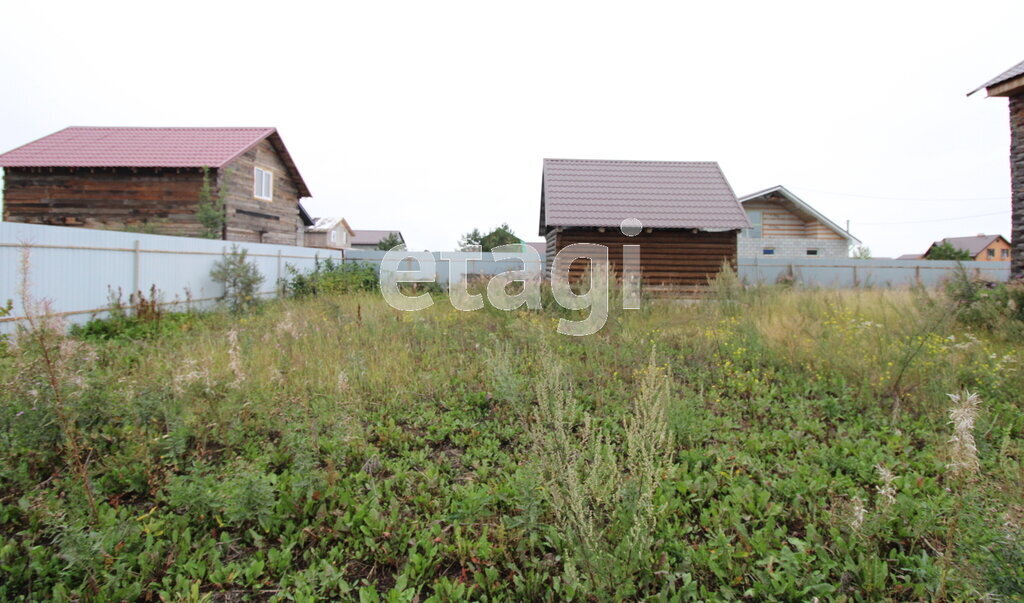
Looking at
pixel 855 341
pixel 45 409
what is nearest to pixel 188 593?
pixel 45 409

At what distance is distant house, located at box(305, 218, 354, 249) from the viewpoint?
4253cm

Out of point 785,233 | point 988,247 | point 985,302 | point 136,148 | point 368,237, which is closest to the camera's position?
point 985,302

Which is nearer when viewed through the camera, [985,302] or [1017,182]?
[985,302]

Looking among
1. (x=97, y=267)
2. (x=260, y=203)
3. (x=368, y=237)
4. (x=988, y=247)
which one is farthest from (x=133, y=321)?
(x=988, y=247)

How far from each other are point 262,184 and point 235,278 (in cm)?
855

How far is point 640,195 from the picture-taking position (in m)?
15.0

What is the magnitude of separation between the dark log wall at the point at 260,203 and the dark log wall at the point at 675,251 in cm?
1092

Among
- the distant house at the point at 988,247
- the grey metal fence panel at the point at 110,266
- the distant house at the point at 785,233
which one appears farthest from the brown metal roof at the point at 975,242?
the grey metal fence panel at the point at 110,266

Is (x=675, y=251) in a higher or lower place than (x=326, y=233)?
lower

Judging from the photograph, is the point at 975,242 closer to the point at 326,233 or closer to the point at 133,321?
the point at 326,233

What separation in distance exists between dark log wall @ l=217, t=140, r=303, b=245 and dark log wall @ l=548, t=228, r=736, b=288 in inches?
430

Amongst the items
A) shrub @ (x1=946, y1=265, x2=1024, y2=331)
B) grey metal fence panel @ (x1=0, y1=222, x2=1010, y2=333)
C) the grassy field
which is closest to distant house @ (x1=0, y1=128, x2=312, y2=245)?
grey metal fence panel @ (x1=0, y1=222, x2=1010, y2=333)

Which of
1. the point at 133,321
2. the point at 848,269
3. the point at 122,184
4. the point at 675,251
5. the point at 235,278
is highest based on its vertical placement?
the point at 122,184

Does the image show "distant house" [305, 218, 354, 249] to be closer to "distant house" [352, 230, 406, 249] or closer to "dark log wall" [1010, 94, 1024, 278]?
"distant house" [352, 230, 406, 249]
